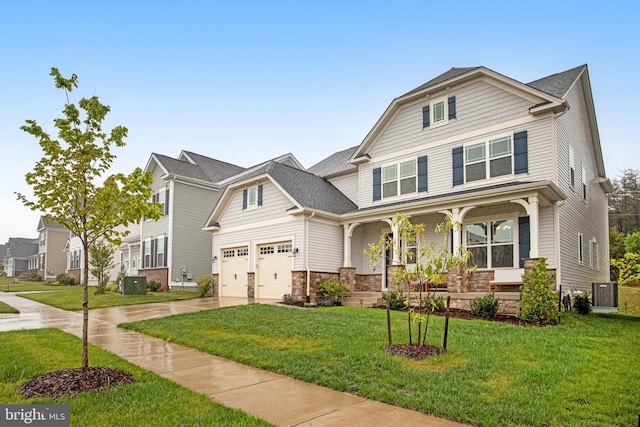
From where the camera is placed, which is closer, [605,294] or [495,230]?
[605,294]

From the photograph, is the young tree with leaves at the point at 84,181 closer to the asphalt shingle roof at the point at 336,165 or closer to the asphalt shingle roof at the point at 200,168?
the asphalt shingle roof at the point at 336,165

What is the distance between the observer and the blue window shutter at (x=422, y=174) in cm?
1556

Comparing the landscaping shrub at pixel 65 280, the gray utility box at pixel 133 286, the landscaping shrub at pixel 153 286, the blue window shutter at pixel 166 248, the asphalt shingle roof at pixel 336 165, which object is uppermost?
the asphalt shingle roof at pixel 336 165

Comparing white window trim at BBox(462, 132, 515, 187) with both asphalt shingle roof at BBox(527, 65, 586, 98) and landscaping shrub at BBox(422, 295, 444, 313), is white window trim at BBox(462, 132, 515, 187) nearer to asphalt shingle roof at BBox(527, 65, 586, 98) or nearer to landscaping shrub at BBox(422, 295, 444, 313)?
asphalt shingle roof at BBox(527, 65, 586, 98)

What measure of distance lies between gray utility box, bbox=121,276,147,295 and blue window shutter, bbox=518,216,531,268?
54.9 ft

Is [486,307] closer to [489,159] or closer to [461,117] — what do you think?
[489,159]

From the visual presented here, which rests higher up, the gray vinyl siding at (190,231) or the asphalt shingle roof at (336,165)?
the asphalt shingle roof at (336,165)

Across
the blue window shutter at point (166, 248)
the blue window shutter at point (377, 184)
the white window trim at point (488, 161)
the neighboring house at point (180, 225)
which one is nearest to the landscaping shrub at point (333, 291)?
the blue window shutter at point (377, 184)

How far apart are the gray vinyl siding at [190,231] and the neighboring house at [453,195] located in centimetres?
365

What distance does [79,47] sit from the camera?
465 inches

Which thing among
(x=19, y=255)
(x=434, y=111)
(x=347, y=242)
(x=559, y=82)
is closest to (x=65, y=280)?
(x=347, y=242)

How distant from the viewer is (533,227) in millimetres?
11648

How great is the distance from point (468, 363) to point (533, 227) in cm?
733

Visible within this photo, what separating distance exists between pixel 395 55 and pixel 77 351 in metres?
15.0
